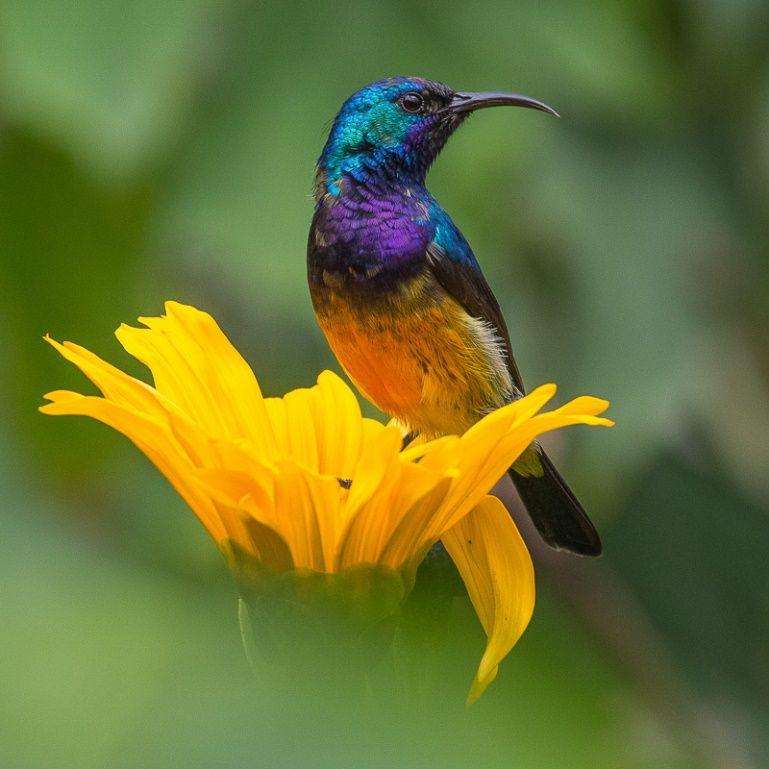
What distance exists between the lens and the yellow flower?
77 centimetres

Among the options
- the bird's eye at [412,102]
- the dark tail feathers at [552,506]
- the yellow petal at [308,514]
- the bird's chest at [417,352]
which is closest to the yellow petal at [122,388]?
the yellow petal at [308,514]

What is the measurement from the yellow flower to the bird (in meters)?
0.31

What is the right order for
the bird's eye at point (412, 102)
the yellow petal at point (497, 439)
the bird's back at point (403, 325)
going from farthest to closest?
the bird's eye at point (412, 102), the bird's back at point (403, 325), the yellow petal at point (497, 439)

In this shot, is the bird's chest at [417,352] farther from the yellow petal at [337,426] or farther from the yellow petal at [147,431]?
the yellow petal at [147,431]

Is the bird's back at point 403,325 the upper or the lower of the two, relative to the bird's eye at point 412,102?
lower

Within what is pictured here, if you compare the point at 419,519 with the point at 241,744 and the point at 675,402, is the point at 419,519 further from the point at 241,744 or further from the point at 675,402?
the point at 675,402

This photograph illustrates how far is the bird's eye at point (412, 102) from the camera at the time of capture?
1430 millimetres

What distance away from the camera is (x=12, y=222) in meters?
1.61

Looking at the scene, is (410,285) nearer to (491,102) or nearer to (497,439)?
(491,102)

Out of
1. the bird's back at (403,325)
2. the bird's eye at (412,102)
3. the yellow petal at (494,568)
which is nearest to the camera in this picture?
the yellow petal at (494,568)

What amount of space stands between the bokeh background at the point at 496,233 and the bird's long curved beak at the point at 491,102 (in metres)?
0.21

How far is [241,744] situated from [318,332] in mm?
1629

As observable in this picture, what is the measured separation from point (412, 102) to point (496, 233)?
1.19 ft

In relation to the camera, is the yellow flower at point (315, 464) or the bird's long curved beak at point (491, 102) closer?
the yellow flower at point (315, 464)
